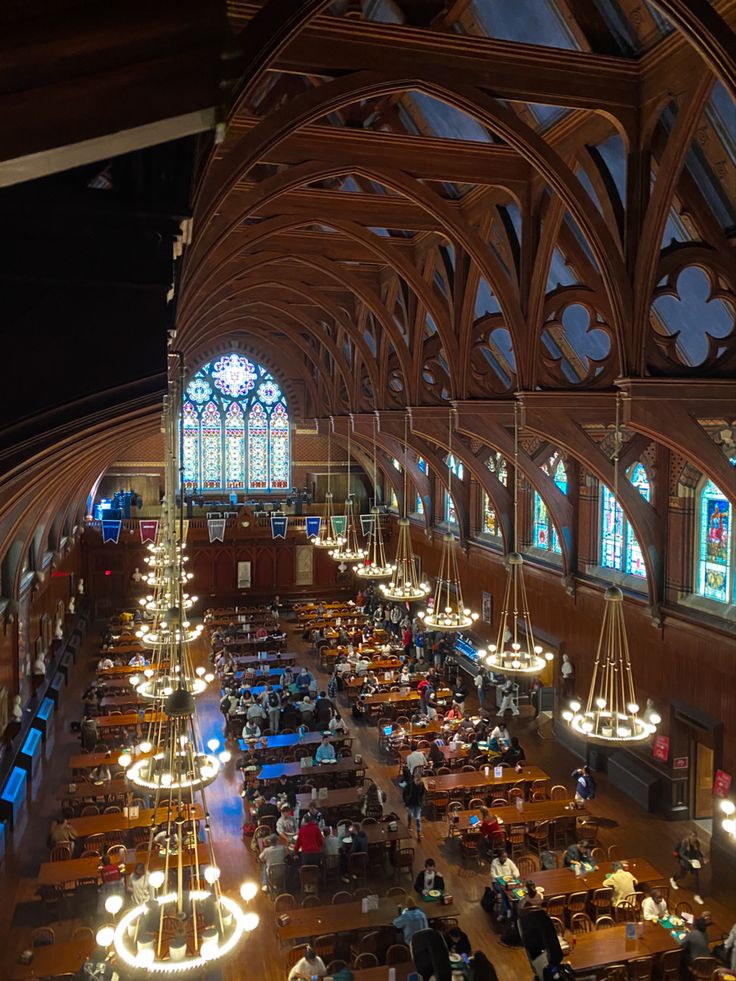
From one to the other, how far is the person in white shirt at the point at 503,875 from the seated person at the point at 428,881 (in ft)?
2.83

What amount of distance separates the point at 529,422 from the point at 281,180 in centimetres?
498

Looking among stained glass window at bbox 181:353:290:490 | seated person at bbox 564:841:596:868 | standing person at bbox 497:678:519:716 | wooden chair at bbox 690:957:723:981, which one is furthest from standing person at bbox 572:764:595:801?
stained glass window at bbox 181:353:290:490

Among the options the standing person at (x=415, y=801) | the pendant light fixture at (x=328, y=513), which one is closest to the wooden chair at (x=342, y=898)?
the standing person at (x=415, y=801)

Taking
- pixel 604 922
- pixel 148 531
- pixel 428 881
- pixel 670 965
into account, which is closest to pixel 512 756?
pixel 428 881

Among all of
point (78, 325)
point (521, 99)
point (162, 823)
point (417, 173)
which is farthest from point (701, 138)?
point (162, 823)

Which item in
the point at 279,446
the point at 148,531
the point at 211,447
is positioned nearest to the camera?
the point at 148,531

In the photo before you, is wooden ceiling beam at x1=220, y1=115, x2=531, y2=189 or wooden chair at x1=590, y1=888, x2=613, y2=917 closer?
wooden ceiling beam at x1=220, y1=115, x2=531, y2=189

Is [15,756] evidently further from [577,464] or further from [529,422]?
[577,464]

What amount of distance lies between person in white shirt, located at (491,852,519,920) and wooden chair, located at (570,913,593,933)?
91cm

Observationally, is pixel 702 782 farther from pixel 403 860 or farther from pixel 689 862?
pixel 403 860

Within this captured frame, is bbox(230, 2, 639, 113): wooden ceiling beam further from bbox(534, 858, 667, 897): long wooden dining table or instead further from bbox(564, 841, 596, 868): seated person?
bbox(564, 841, 596, 868): seated person

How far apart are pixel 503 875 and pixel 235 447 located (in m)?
24.7

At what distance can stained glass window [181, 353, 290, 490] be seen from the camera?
32.8 m

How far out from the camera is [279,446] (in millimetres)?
33688
